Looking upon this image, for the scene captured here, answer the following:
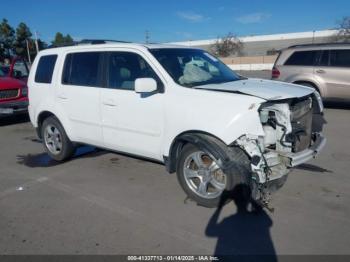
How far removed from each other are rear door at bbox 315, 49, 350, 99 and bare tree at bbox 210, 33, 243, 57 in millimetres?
60480

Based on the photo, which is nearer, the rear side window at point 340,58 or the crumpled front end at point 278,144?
the crumpled front end at point 278,144

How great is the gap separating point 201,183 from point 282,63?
7633mm

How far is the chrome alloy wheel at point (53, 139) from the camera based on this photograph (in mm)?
5914

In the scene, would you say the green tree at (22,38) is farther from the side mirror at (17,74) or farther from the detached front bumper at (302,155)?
the detached front bumper at (302,155)

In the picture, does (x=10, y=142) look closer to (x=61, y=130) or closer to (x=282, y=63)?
(x=61, y=130)

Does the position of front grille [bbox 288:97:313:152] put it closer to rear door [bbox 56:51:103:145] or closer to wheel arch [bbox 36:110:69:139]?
rear door [bbox 56:51:103:145]

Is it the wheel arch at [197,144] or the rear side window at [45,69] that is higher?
the rear side window at [45,69]

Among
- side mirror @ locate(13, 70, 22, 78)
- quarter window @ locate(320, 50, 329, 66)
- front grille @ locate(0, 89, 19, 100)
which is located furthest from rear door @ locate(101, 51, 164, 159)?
side mirror @ locate(13, 70, 22, 78)

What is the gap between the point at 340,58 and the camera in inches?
378

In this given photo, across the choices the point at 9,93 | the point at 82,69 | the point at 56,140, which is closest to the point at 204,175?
the point at 82,69

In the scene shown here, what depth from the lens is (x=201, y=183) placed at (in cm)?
411

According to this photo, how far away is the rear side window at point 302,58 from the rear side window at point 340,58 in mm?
525

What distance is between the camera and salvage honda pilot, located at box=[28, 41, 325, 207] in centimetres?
370

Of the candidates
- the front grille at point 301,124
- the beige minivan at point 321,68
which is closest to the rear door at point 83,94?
the front grille at point 301,124
